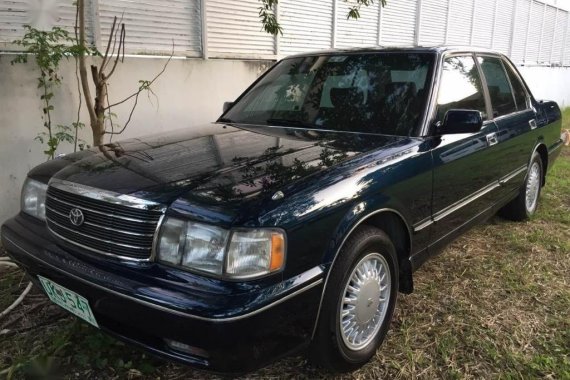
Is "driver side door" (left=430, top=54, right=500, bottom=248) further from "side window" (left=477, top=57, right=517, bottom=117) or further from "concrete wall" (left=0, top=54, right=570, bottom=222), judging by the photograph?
"concrete wall" (left=0, top=54, right=570, bottom=222)

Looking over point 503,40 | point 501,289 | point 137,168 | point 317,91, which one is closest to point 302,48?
point 317,91

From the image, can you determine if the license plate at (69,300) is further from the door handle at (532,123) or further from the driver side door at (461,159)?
the door handle at (532,123)

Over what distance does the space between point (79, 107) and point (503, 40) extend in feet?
39.5

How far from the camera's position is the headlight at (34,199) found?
2.47 m

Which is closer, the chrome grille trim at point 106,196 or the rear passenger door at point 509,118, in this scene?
the chrome grille trim at point 106,196

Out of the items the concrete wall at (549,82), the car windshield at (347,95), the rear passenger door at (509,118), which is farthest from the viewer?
the concrete wall at (549,82)

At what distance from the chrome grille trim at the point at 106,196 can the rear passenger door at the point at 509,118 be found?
2702 mm

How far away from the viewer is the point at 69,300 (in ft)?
7.04

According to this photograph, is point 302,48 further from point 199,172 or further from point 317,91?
point 199,172

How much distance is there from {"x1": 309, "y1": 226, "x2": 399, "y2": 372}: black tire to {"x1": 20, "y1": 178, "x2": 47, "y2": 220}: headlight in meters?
1.50

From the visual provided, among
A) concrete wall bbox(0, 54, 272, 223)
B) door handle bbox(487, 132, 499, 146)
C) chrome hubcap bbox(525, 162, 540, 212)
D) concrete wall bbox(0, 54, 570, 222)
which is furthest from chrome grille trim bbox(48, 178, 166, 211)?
chrome hubcap bbox(525, 162, 540, 212)

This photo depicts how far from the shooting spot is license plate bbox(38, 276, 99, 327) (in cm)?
205

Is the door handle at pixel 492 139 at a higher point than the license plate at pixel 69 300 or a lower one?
higher

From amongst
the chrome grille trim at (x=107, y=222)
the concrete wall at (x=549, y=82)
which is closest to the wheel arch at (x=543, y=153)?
the chrome grille trim at (x=107, y=222)
